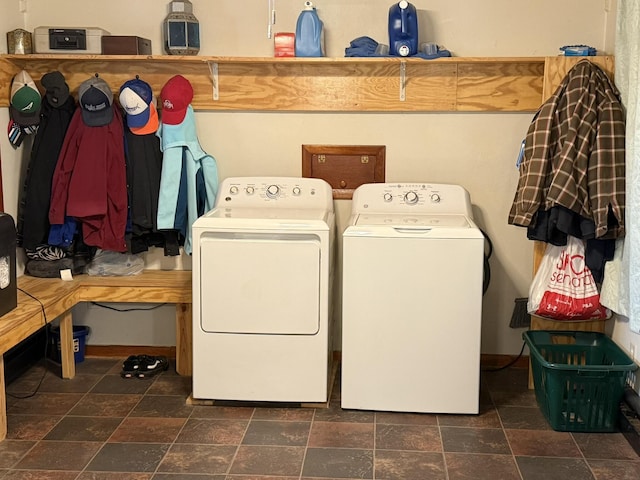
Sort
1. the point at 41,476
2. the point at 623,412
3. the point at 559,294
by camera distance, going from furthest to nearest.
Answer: the point at 559,294 < the point at 623,412 < the point at 41,476

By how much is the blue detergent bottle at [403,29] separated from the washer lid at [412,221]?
2.56ft

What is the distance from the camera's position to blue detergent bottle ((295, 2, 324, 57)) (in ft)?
12.5

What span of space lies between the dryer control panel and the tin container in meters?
1.81

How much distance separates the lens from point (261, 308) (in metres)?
3.48

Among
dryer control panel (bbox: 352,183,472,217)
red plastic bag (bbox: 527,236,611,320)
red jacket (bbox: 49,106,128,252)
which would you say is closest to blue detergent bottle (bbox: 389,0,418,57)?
dryer control panel (bbox: 352,183,472,217)

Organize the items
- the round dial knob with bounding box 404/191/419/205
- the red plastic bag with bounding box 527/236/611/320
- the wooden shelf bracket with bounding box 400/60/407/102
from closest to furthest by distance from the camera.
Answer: the red plastic bag with bounding box 527/236/611/320, the round dial knob with bounding box 404/191/419/205, the wooden shelf bracket with bounding box 400/60/407/102

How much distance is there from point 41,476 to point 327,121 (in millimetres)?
2154

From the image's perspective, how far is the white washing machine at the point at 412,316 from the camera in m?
3.35

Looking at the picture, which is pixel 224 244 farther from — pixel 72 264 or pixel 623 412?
pixel 623 412

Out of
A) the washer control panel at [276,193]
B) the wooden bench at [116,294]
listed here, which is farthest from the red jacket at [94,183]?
the washer control panel at [276,193]

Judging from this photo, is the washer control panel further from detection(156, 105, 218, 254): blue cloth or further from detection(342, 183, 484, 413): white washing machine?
detection(342, 183, 484, 413): white washing machine

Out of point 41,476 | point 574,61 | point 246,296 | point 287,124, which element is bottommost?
point 41,476

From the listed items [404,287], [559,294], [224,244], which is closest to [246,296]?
[224,244]

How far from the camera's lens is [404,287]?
338 centimetres
